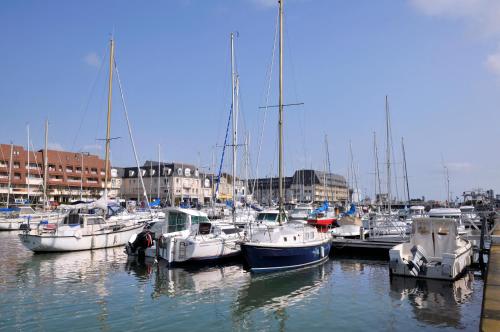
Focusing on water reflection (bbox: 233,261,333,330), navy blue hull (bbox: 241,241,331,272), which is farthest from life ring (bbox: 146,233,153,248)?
water reflection (bbox: 233,261,333,330)

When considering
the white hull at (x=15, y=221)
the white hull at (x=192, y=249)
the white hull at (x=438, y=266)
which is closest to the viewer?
the white hull at (x=438, y=266)

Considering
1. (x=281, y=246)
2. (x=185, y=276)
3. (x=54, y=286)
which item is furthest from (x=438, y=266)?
(x=54, y=286)

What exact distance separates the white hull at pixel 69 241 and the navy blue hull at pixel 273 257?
16267mm

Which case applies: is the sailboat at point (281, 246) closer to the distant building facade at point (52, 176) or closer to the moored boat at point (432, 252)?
the moored boat at point (432, 252)

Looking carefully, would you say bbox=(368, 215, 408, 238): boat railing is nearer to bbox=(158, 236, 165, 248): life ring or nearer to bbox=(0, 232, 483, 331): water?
bbox=(0, 232, 483, 331): water

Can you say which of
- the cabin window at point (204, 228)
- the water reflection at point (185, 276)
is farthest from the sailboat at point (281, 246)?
the cabin window at point (204, 228)

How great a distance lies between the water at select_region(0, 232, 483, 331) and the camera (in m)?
15.6

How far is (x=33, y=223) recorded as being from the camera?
54094 mm

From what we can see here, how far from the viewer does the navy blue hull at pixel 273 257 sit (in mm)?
24098

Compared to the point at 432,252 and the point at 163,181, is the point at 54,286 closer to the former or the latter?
the point at 432,252

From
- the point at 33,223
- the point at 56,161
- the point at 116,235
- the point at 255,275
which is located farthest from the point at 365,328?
the point at 56,161

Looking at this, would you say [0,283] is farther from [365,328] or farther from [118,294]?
[365,328]

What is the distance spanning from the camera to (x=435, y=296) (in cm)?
1955

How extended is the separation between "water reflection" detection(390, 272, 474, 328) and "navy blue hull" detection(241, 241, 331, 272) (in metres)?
5.20
